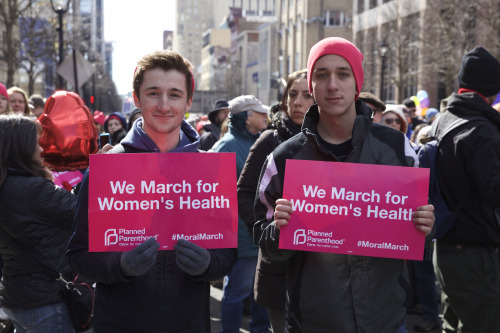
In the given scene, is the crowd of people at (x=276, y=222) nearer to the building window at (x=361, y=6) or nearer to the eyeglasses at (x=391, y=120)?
the eyeglasses at (x=391, y=120)

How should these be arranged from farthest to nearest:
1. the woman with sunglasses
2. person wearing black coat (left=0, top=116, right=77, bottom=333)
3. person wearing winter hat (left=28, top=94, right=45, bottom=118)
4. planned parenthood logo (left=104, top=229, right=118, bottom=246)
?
person wearing winter hat (left=28, top=94, right=45, bottom=118)
the woman with sunglasses
person wearing black coat (left=0, top=116, right=77, bottom=333)
planned parenthood logo (left=104, top=229, right=118, bottom=246)

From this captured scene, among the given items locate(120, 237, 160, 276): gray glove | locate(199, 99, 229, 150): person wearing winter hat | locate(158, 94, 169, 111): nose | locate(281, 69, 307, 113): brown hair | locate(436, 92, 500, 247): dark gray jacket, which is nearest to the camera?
locate(120, 237, 160, 276): gray glove

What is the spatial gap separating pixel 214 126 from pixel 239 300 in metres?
5.56

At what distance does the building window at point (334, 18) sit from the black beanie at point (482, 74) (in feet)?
223

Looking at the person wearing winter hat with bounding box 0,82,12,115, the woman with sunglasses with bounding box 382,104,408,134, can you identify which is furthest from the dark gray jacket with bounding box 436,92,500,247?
the person wearing winter hat with bounding box 0,82,12,115

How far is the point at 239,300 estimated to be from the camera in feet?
17.1

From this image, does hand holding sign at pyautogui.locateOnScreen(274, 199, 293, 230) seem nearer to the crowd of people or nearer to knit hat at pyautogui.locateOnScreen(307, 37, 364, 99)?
the crowd of people

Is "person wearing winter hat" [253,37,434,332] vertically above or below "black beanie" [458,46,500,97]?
below

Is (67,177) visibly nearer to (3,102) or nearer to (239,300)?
(239,300)

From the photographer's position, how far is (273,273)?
395cm

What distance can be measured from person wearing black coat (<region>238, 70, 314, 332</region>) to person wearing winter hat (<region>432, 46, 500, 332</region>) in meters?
1.01

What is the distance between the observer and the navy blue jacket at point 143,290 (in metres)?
2.65

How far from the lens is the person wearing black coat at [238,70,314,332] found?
397 centimetres

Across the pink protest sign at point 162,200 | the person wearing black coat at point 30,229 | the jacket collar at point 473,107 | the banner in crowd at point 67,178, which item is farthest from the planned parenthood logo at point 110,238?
the jacket collar at point 473,107
